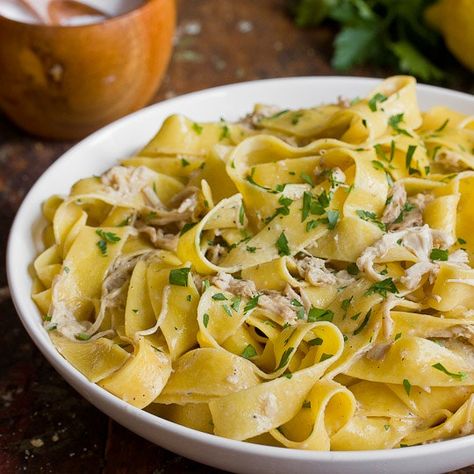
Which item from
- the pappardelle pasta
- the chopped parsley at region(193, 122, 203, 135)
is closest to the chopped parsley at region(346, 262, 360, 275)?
the pappardelle pasta

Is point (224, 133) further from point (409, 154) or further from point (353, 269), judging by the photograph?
point (353, 269)

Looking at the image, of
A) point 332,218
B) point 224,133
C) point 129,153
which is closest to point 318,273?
point 332,218

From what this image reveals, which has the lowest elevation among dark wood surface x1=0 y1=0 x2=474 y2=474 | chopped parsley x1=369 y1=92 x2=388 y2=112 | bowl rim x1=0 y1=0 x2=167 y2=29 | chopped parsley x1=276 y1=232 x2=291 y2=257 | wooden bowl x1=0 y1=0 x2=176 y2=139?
dark wood surface x1=0 y1=0 x2=474 y2=474

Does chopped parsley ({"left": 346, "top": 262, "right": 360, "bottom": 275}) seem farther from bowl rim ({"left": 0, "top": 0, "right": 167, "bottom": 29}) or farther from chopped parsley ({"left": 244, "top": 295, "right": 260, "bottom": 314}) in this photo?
bowl rim ({"left": 0, "top": 0, "right": 167, "bottom": 29})

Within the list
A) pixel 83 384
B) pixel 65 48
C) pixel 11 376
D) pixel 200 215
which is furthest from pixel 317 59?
pixel 83 384

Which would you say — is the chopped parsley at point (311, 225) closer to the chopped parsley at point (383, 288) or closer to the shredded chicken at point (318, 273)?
the shredded chicken at point (318, 273)

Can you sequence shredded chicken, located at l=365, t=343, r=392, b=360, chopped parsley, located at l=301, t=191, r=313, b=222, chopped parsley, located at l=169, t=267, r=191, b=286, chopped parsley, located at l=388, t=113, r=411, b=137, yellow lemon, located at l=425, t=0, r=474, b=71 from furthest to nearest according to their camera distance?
yellow lemon, located at l=425, t=0, r=474, b=71 → chopped parsley, located at l=388, t=113, r=411, b=137 → chopped parsley, located at l=301, t=191, r=313, b=222 → chopped parsley, located at l=169, t=267, r=191, b=286 → shredded chicken, located at l=365, t=343, r=392, b=360
